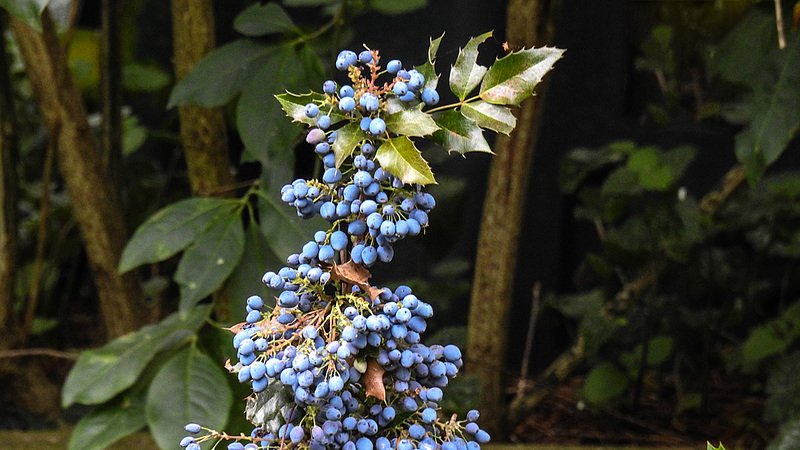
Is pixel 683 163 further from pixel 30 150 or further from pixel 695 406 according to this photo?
pixel 30 150

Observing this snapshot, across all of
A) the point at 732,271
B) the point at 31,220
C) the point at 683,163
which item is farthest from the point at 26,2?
the point at 732,271

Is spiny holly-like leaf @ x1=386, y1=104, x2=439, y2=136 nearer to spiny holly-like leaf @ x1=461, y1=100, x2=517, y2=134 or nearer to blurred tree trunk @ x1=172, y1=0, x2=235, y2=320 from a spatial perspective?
spiny holly-like leaf @ x1=461, y1=100, x2=517, y2=134

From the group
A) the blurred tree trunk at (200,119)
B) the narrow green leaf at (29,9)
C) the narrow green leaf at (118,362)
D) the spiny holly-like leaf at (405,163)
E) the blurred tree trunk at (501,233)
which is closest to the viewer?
the spiny holly-like leaf at (405,163)

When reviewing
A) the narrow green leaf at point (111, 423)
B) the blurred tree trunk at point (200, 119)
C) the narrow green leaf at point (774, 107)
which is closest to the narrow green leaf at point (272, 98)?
the blurred tree trunk at point (200, 119)

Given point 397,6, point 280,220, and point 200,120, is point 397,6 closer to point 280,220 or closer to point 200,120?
point 280,220

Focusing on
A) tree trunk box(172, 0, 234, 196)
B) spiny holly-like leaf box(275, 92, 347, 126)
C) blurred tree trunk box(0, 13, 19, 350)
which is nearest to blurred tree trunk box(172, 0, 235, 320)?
tree trunk box(172, 0, 234, 196)

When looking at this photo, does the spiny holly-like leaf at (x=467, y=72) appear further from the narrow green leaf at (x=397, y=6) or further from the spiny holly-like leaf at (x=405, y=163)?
the narrow green leaf at (x=397, y=6)

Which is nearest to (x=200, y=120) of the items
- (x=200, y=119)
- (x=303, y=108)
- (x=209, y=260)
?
(x=200, y=119)
